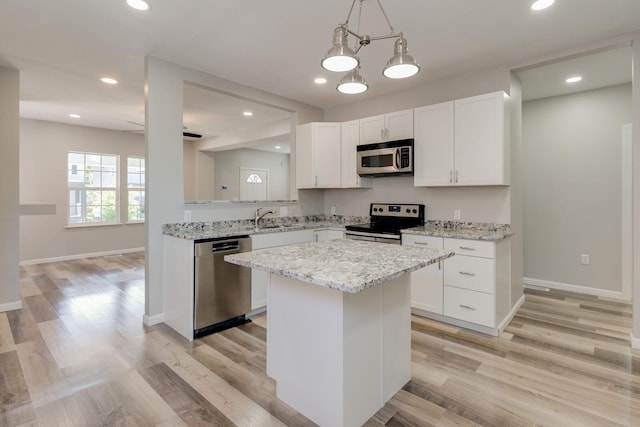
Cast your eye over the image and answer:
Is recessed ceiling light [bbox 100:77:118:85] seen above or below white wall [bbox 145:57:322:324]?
above

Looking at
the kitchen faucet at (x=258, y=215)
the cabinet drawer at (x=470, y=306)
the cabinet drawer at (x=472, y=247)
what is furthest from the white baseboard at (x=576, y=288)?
the kitchen faucet at (x=258, y=215)

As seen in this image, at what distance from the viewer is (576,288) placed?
4.08m

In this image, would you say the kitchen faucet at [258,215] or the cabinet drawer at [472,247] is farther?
the kitchen faucet at [258,215]

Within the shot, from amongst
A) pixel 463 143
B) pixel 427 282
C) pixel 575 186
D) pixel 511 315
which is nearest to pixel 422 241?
pixel 427 282

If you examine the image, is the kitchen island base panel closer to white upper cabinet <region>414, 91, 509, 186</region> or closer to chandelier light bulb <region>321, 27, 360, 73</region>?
chandelier light bulb <region>321, 27, 360, 73</region>

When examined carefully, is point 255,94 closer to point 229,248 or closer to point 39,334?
point 229,248

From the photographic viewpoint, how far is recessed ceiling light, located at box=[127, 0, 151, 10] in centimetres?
225

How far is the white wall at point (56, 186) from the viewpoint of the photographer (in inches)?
227

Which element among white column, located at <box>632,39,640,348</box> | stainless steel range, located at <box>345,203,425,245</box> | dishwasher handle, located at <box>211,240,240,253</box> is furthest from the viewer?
stainless steel range, located at <box>345,203,425,245</box>

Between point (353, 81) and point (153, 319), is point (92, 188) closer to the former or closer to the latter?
point (153, 319)

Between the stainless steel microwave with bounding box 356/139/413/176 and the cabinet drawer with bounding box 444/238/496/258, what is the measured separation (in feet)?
3.15

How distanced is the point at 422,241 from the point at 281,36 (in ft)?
7.53

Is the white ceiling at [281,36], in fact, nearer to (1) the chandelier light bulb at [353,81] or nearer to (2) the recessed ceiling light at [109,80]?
(2) the recessed ceiling light at [109,80]

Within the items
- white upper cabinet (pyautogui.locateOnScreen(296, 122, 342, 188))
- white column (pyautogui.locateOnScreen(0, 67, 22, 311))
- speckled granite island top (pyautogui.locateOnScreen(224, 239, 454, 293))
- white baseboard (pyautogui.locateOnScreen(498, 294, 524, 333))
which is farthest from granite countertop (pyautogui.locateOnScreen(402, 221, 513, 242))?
white column (pyautogui.locateOnScreen(0, 67, 22, 311))
